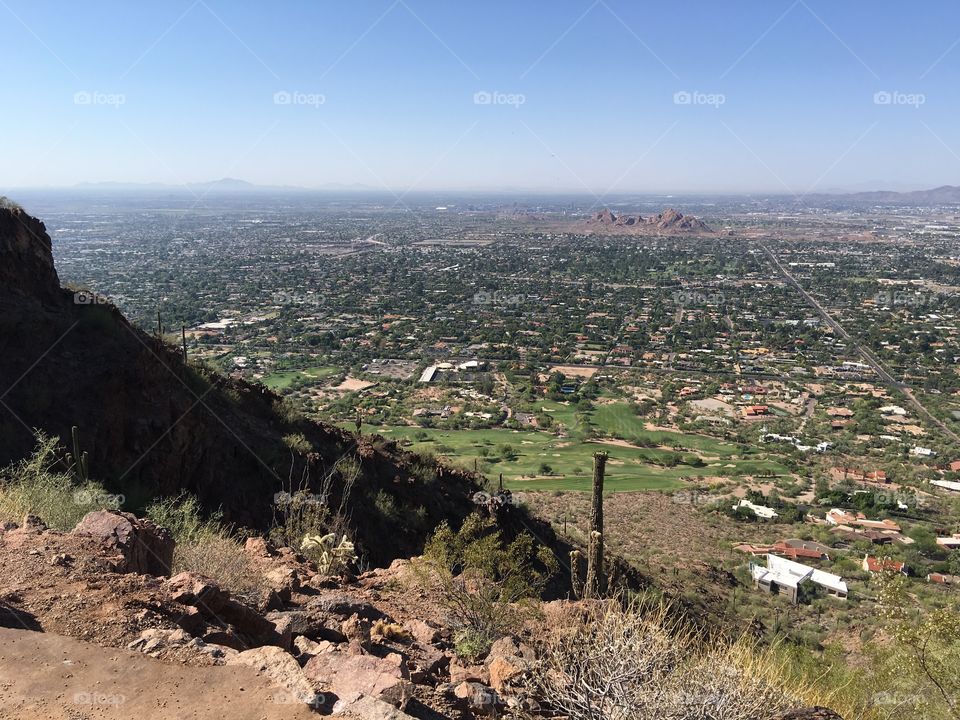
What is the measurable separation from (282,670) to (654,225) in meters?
174

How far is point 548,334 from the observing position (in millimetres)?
61406

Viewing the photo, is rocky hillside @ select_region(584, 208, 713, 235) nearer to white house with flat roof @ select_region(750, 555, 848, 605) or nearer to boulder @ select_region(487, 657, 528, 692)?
white house with flat roof @ select_region(750, 555, 848, 605)

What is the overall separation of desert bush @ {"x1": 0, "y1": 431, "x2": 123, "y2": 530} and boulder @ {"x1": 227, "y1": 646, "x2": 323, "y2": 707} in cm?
354

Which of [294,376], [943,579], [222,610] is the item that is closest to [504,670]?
[222,610]

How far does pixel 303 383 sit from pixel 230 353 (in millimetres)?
10637

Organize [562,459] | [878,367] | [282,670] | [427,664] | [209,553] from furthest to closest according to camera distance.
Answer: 1. [878,367]
2. [562,459]
3. [209,553]
4. [427,664]
5. [282,670]

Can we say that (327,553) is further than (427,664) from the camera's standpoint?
Yes

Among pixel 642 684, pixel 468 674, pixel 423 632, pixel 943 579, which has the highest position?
pixel 642 684

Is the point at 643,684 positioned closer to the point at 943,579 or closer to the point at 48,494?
the point at 48,494

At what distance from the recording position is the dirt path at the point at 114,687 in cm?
339

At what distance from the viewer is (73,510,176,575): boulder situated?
5.36m

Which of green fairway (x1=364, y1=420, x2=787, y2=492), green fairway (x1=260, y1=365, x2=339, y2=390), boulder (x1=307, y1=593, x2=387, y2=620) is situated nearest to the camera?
boulder (x1=307, y1=593, x2=387, y2=620)

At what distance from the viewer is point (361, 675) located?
3898 millimetres

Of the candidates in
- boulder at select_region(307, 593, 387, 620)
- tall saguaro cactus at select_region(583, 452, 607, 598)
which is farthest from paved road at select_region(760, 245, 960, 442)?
boulder at select_region(307, 593, 387, 620)
